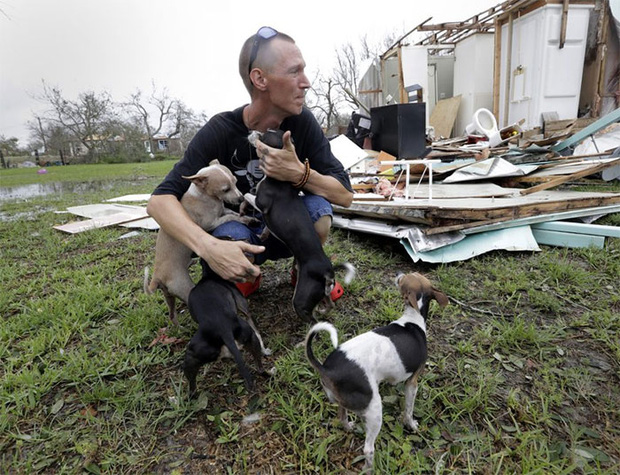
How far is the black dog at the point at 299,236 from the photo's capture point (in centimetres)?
212

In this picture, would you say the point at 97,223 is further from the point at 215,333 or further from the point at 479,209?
the point at 479,209

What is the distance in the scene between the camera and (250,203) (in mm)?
2549

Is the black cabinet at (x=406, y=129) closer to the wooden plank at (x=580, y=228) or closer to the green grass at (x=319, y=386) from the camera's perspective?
the wooden plank at (x=580, y=228)

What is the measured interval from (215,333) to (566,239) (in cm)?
332

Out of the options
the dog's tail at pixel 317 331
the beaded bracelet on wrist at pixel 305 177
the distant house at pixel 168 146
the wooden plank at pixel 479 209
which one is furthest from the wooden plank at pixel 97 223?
the distant house at pixel 168 146

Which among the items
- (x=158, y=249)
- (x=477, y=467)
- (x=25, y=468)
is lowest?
(x=477, y=467)

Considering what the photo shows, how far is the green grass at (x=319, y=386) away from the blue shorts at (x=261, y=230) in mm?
458

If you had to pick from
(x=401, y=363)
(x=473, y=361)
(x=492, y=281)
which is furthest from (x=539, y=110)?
(x=401, y=363)

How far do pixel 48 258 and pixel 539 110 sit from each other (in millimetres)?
10818

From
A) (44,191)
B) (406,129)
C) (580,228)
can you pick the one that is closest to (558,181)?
(580,228)

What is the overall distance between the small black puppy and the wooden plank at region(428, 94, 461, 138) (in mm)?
11381

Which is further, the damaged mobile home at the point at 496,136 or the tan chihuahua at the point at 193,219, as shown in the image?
the damaged mobile home at the point at 496,136

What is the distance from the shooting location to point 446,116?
11.6 m

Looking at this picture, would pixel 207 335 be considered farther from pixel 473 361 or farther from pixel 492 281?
pixel 492 281
